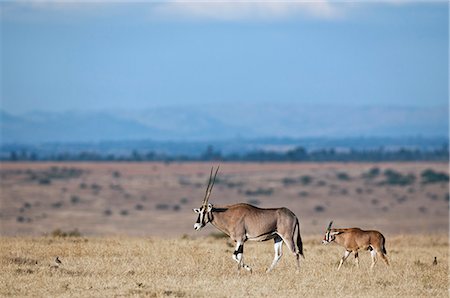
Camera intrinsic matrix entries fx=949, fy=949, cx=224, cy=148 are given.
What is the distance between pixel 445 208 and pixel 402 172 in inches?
1173

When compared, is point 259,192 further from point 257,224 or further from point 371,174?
point 257,224

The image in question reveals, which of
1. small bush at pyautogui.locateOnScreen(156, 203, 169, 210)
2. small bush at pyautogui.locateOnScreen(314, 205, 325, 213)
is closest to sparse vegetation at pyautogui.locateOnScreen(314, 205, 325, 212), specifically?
small bush at pyautogui.locateOnScreen(314, 205, 325, 213)

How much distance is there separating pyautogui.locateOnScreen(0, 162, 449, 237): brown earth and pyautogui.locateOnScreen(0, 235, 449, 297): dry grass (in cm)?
2186

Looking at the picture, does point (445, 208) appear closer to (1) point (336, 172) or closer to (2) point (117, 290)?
(1) point (336, 172)

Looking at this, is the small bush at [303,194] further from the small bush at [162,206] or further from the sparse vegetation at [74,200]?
the sparse vegetation at [74,200]

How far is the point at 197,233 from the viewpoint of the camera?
42781mm

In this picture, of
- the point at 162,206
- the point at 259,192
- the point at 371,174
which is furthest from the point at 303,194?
the point at 371,174

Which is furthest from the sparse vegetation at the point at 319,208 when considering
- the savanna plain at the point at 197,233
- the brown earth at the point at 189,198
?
the savanna plain at the point at 197,233

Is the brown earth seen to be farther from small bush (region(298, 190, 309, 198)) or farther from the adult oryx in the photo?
the adult oryx

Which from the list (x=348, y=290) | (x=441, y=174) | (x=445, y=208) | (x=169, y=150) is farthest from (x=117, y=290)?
(x=169, y=150)

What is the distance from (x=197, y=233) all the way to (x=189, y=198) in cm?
2713

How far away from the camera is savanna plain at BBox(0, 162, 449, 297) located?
608 inches

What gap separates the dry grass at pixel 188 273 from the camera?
14.9 m

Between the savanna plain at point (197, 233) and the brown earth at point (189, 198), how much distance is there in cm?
12
